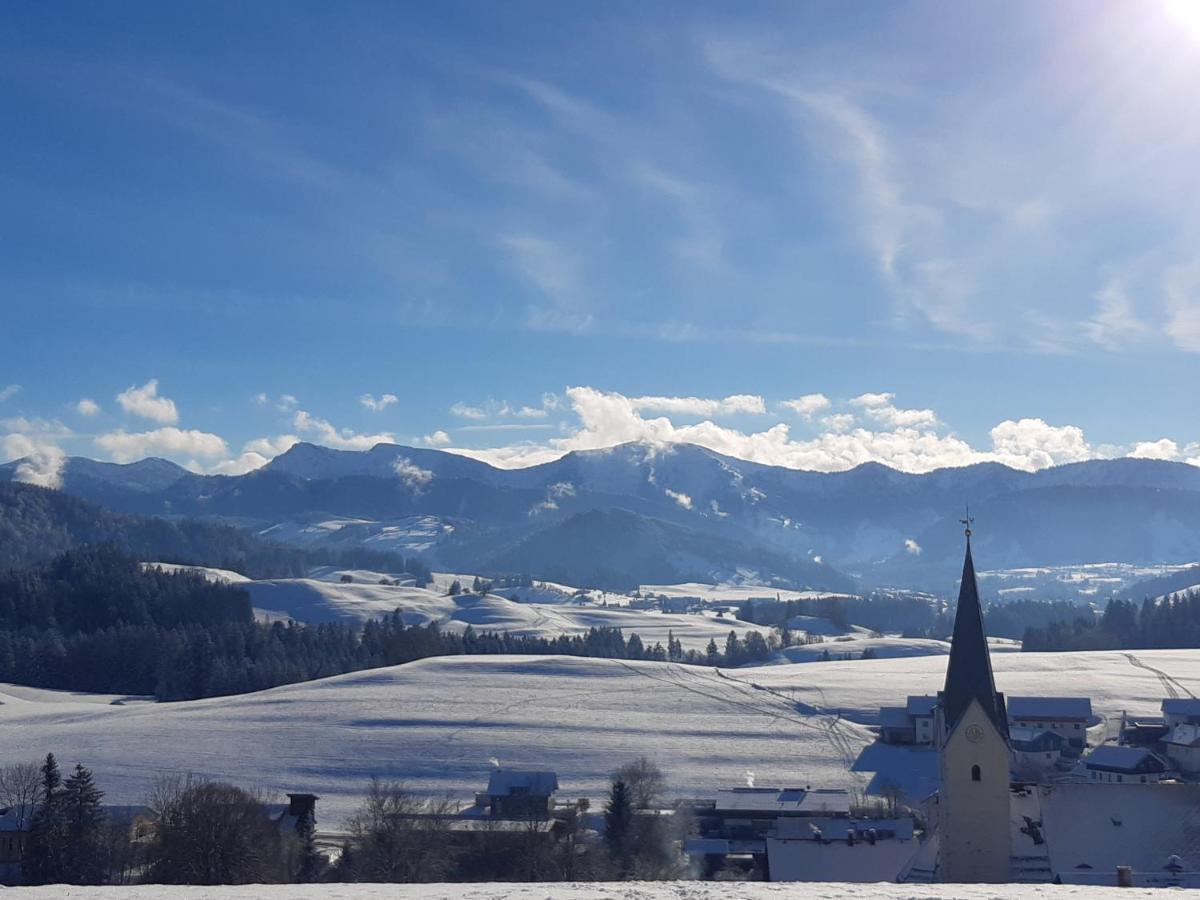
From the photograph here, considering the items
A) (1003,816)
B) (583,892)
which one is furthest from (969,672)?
(583,892)

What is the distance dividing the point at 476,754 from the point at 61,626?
106 metres

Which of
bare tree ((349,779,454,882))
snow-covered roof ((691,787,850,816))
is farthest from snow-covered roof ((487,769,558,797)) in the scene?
bare tree ((349,779,454,882))

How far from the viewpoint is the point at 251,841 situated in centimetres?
3794

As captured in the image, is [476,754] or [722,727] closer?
[476,754]

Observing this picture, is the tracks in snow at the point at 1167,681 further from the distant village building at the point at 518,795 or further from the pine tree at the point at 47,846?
the pine tree at the point at 47,846

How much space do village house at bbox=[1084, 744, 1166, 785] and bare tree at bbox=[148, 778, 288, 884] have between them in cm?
4198

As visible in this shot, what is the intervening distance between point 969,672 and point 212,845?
2302 cm

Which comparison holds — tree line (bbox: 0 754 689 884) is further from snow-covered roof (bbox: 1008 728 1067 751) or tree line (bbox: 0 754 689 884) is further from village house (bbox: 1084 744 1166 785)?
snow-covered roof (bbox: 1008 728 1067 751)

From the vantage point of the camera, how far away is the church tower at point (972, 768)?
31000mm

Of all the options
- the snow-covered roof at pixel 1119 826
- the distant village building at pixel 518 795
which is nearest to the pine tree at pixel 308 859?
the distant village building at pixel 518 795

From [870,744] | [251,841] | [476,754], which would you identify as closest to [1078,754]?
[870,744]

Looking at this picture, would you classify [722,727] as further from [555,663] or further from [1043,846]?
[1043,846]

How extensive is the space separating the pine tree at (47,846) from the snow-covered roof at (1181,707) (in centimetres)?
6811

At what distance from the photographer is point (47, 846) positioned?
124ft
